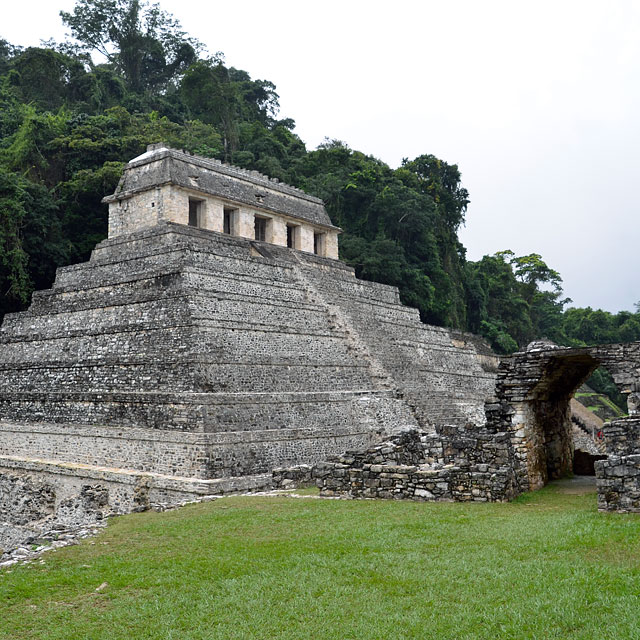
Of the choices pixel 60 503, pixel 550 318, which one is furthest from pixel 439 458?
pixel 550 318

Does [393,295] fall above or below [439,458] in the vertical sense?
above

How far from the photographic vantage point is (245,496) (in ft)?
41.8

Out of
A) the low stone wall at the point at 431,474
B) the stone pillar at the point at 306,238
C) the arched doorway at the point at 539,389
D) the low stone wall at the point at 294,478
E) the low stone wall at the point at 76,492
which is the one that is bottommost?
the low stone wall at the point at 76,492

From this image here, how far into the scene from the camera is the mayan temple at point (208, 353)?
1531 centimetres

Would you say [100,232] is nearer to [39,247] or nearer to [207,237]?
[39,247]

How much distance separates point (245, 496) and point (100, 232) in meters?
21.7

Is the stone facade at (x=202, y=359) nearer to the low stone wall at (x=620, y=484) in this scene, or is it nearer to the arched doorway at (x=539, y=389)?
the arched doorway at (x=539, y=389)

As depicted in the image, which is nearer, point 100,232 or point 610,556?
point 610,556

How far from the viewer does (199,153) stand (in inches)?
1491

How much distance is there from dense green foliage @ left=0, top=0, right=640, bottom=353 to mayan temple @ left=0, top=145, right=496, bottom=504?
7034mm

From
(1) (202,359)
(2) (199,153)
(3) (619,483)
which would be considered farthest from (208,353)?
(2) (199,153)

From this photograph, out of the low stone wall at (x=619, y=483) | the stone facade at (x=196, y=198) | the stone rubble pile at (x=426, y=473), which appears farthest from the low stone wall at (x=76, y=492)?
the stone facade at (x=196, y=198)

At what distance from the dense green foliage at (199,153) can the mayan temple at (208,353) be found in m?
7.03

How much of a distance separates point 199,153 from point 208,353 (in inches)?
944
